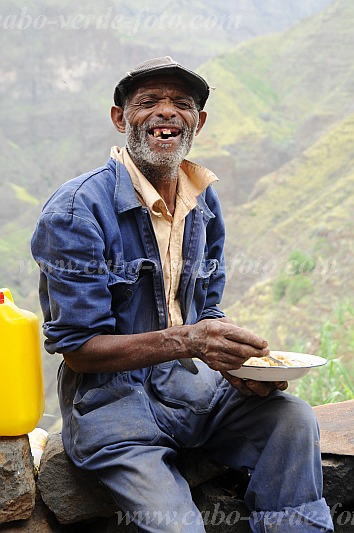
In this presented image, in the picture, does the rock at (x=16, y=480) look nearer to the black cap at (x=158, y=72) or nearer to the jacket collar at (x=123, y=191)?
the jacket collar at (x=123, y=191)

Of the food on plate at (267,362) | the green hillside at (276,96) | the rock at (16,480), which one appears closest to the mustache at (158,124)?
the food on plate at (267,362)

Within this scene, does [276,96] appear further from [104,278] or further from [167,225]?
[104,278]

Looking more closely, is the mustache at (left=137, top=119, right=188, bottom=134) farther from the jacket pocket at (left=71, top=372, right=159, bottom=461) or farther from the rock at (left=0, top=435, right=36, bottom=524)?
the rock at (left=0, top=435, right=36, bottom=524)

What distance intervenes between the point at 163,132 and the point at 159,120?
0.04 meters

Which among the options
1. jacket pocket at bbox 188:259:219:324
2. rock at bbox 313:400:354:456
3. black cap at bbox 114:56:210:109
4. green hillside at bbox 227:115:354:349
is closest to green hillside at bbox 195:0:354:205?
green hillside at bbox 227:115:354:349

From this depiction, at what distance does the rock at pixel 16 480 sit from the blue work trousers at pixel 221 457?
23 cm

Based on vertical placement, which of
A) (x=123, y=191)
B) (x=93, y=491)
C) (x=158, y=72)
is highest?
(x=158, y=72)

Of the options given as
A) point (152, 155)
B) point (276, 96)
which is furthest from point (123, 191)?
point (276, 96)

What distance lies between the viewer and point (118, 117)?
8.36ft

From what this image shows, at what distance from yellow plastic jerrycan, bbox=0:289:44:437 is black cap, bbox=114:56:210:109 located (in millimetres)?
729

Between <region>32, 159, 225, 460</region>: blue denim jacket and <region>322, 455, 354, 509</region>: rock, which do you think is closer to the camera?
<region>32, 159, 225, 460</region>: blue denim jacket

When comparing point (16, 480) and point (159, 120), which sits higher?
point (159, 120)

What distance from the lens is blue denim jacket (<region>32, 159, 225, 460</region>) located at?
2.12 metres

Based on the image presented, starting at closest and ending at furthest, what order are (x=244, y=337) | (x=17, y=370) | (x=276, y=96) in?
(x=244, y=337) → (x=17, y=370) → (x=276, y=96)
